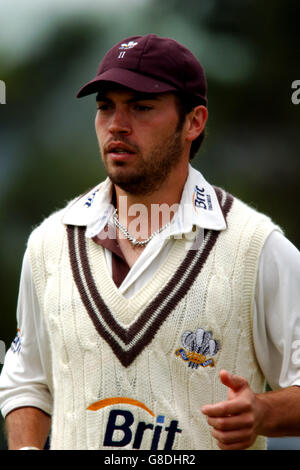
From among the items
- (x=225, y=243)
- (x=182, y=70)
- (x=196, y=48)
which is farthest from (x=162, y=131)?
(x=196, y=48)

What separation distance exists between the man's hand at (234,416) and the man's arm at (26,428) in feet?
2.39

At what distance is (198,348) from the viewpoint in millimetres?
2674

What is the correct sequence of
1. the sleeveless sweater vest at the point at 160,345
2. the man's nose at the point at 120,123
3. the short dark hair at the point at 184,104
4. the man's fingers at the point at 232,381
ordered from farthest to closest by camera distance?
the short dark hair at the point at 184,104 → the man's nose at the point at 120,123 → the sleeveless sweater vest at the point at 160,345 → the man's fingers at the point at 232,381

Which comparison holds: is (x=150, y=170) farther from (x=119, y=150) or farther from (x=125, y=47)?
(x=125, y=47)

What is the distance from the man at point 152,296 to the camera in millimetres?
2650

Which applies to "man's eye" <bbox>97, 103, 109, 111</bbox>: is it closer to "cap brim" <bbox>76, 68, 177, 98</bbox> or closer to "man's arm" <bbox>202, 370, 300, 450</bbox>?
"cap brim" <bbox>76, 68, 177, 98</bbox>

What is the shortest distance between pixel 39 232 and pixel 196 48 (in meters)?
5.00

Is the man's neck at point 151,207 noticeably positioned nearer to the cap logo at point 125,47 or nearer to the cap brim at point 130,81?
the cap brim at point 130,81

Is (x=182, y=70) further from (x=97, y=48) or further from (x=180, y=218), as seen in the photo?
(x=97, y=48)

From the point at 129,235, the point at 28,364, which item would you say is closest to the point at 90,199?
the point at 129,235

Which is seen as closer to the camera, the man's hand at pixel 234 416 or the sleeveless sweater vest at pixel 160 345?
the man's hand at pixel 234 416

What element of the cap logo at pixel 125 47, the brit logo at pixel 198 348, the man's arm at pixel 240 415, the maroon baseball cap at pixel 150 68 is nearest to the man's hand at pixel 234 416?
the man's arm at pixel 240 415

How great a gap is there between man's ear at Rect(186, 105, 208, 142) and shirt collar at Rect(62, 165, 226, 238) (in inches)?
4.8

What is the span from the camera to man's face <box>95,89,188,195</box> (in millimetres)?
2771
